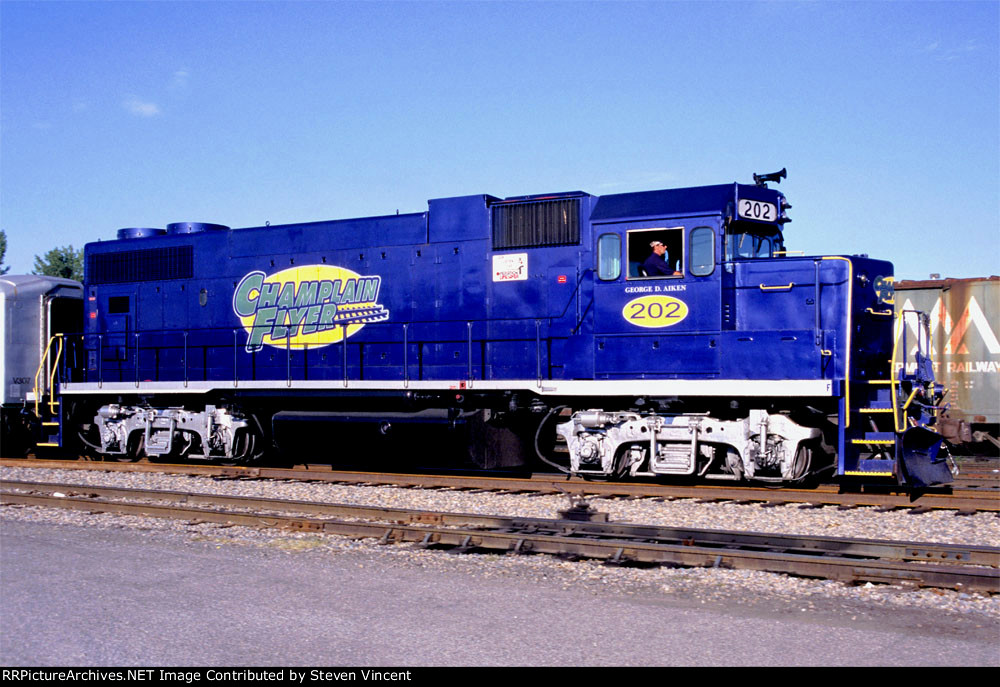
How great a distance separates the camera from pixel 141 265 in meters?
15.9

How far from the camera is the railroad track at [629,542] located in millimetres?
Result: 6801

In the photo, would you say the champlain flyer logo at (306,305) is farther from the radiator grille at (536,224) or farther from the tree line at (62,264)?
the tree line at (62,264)

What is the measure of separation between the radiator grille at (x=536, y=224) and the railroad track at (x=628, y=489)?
330 cm

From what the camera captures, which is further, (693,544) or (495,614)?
(693,544)

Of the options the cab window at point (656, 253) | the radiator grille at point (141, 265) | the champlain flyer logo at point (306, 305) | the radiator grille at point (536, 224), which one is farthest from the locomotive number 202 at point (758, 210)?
the radiator grille at point (141, 265)

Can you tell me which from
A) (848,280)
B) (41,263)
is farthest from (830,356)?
(41,263)

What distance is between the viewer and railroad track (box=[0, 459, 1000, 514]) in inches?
392

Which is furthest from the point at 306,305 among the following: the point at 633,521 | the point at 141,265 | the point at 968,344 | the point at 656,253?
the point at 968,344

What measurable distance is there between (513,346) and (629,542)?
5213 mm

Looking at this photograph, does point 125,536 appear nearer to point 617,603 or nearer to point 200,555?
point 200,555

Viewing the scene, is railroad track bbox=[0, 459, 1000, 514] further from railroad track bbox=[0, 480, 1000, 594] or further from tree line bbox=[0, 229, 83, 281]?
tree line bbox=[0, 229, 83, 281]

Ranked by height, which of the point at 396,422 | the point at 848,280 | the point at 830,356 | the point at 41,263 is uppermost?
the point at 41,263

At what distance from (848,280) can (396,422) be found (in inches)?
252

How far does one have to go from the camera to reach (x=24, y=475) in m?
14.9
